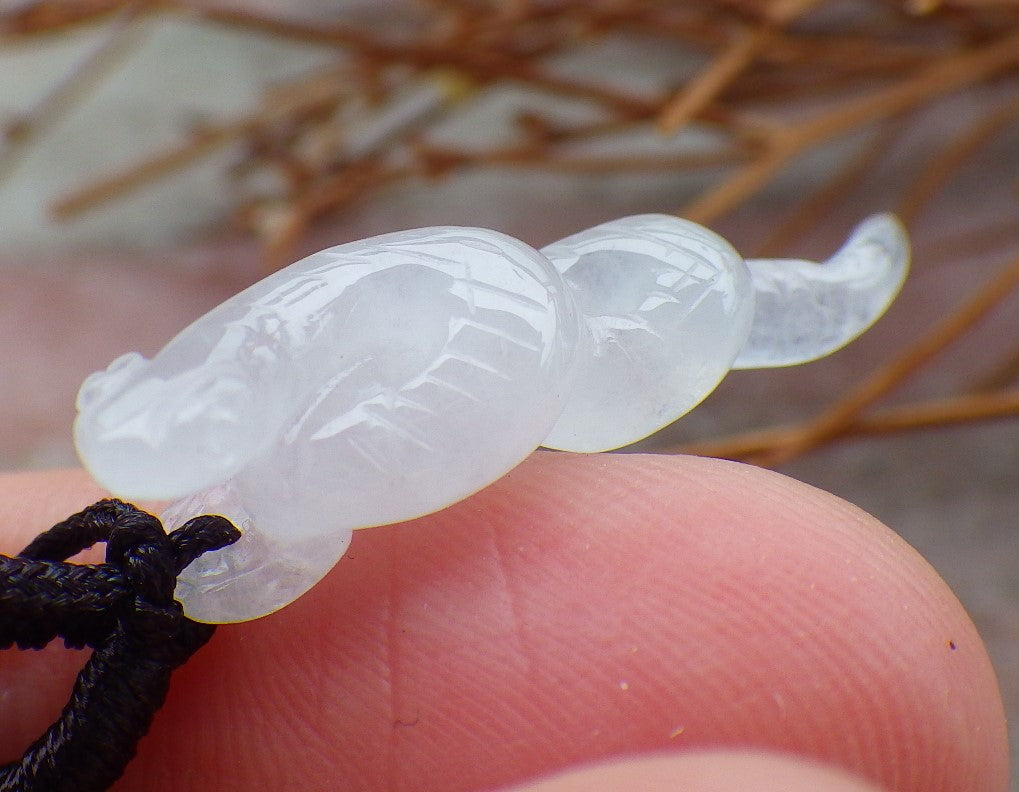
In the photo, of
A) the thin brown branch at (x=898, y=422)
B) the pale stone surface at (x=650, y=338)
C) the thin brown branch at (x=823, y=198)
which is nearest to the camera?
the pale stone surface at (x=650, y=338)

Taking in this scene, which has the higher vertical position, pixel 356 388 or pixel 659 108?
pixel 659 108

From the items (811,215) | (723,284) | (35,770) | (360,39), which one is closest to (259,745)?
(35,770)

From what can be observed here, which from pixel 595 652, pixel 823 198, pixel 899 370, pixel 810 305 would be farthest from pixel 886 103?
pixel 595 652

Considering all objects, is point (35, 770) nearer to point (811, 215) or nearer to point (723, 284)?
point (723, 284)

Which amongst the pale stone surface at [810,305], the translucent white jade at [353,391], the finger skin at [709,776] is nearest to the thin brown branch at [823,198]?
the pale stone surface at [810,305]

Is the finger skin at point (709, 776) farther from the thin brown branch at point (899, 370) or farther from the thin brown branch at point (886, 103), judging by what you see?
the thin brown branch at point (886, 103)

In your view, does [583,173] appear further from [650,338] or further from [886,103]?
[650,338]

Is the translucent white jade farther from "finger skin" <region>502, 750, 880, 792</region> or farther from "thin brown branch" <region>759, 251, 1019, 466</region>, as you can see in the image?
"thin brown branch" <region>759, 251, 1019, 466</region>
